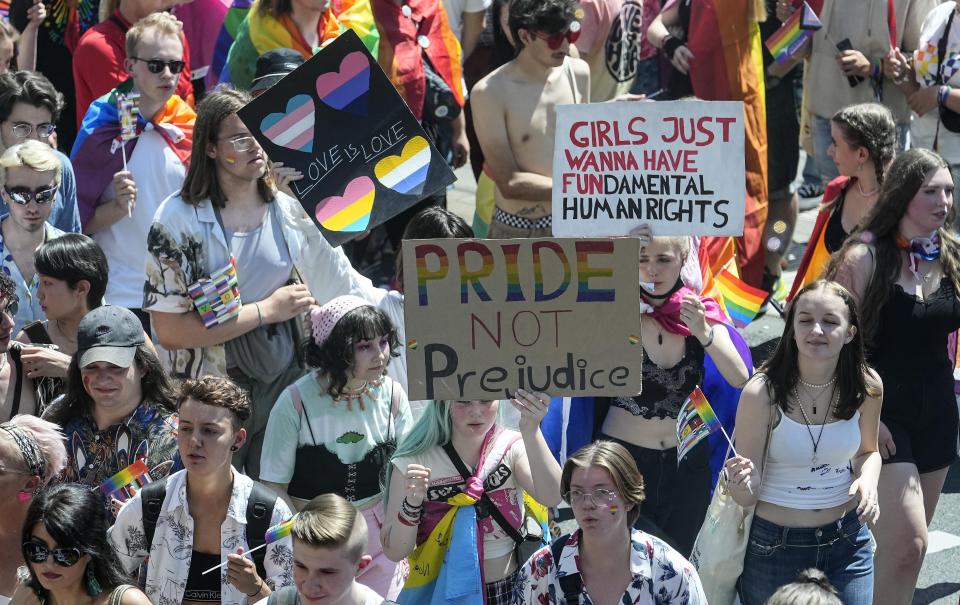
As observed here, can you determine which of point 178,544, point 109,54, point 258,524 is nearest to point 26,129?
point 109,54

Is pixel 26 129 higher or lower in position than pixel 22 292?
higher

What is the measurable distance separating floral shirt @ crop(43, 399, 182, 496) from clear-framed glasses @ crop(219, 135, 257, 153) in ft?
3.74

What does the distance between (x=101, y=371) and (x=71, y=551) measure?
3.11 feet

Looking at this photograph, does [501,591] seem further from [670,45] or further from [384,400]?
[670,45]

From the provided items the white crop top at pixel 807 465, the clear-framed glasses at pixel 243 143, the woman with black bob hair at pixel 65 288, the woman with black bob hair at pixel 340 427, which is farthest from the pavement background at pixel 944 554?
the woman with black bob hair at pixel 65 288

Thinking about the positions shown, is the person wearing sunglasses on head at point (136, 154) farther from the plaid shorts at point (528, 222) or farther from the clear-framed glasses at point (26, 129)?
the plaid shorts at point (528, 222)

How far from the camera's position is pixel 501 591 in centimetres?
525

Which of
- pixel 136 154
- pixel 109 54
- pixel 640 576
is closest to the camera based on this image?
pixel 640 576

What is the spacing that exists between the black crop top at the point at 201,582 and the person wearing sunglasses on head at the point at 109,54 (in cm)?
357

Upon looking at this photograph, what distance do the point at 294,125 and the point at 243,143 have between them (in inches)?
12.5

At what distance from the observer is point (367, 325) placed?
221 inches

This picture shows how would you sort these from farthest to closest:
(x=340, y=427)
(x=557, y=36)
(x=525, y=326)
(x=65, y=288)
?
(x=557, y=36), (x=65, y=288), (x=340, y=427), (x=525, y=326)

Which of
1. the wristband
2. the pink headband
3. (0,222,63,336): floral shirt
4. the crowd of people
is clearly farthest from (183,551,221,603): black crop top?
the wristband

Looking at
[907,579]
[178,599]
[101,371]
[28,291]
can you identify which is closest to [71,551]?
[178,599]
